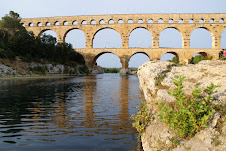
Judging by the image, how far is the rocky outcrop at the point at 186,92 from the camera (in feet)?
8.00

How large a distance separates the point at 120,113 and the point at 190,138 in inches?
123

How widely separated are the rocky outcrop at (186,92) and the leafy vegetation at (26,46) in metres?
28.4

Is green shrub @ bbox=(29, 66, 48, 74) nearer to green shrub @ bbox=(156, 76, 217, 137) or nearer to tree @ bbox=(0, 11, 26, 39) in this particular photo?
tree @ bbox=(0, 11, 26, 39)

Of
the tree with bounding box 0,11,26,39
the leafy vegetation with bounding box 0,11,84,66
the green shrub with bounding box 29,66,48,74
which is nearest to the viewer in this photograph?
the green shrub with bounding box 29,66,48,74

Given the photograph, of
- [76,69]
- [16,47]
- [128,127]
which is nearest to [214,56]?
[76,69]

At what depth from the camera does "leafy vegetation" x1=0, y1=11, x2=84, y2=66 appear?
30.9m

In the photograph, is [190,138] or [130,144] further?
[130,144]

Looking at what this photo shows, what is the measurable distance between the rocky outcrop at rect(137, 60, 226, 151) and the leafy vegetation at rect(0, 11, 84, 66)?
1119 inches

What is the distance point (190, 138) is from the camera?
2.63m

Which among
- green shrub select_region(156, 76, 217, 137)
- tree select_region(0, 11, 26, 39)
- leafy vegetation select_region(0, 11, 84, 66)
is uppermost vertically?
tree select_region(0, 11, 26, 39)

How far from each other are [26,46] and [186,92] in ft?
109

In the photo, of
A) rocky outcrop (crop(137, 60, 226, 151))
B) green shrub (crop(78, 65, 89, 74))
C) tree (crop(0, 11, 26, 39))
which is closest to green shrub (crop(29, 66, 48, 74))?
green shrub (crop(78, 65, 89, 74))

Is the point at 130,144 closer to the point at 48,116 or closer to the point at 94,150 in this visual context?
the point at 94,150

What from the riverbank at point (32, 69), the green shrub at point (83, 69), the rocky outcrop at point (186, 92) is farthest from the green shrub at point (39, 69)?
the rocky outcrop at point (186, 92)
